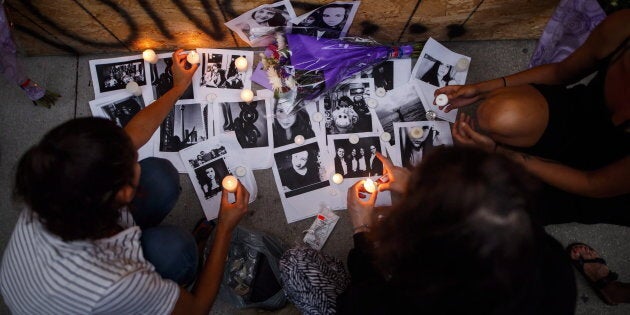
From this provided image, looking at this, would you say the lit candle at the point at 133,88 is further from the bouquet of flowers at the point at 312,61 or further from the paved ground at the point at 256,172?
the bouquet of flowers at the point at 312,61

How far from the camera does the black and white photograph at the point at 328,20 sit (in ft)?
6.16

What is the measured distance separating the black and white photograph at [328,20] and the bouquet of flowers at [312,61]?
1.6 inches

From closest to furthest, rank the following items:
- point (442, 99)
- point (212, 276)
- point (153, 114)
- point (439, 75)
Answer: point (212, 276) → point (153, 114) → point (442, 99) → point (439, 75)

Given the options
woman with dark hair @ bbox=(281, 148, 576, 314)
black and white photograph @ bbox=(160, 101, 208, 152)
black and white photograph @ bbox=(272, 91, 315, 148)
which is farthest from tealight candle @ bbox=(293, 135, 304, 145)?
woman with dark hair @ bbox=(281, 148, 576, 314)

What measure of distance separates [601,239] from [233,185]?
6.62ft

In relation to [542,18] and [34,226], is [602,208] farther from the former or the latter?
[34,226]

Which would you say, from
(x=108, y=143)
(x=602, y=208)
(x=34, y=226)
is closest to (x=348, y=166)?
(x=602, y=208)

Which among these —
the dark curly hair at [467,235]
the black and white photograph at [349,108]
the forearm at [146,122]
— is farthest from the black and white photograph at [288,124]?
the dark curly hair at [467,235]

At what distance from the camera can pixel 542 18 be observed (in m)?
2.05

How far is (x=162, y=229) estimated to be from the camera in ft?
5.00

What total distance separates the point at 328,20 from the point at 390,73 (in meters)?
0.48

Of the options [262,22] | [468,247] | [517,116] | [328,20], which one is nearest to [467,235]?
[468,247]

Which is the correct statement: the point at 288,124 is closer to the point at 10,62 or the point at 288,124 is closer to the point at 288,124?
the point at 288,124

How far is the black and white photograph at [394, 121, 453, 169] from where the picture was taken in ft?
6.75
